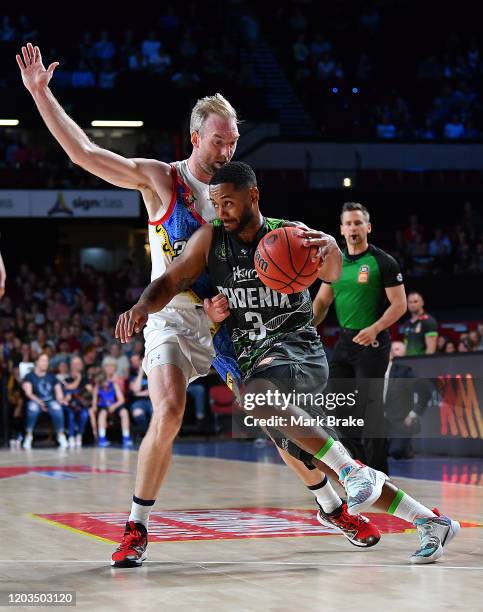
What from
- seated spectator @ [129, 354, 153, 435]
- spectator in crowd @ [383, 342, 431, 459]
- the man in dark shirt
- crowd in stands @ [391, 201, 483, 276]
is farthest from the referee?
crowd in stands @ [391, 201, 483, 276]

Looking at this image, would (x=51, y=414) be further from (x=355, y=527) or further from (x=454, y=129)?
(x=454, y=129)

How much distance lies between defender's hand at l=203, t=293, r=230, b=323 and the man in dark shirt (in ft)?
26.2

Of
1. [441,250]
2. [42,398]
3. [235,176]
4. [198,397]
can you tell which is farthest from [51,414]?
[235,176]

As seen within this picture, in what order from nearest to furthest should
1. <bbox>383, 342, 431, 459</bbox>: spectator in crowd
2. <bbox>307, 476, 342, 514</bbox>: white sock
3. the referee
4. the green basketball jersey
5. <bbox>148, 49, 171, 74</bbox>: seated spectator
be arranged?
the green basketball jersey < <bbox>307, 476, 342, 514</bbox>: white sock < the referee < <bbox>383, 342, 431, 459</bbox>: spectator in crowd < <bbox>148, 49, 171, 74</bbox>: seated spectator

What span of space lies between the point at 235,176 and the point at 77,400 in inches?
457

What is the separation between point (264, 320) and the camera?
4.68 meters

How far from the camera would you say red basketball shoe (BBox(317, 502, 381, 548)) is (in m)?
4.75

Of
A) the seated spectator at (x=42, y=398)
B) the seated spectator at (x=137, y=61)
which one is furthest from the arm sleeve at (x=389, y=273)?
the seated spectator at (x=137, y=61)

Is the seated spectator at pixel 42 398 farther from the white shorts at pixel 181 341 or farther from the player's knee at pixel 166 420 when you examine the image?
the player's knee at pixel 166 420

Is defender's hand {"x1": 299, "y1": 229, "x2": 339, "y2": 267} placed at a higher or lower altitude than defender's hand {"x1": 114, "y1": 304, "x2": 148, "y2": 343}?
higher

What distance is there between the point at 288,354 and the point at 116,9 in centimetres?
2306

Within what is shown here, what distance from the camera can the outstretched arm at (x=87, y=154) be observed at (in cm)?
485

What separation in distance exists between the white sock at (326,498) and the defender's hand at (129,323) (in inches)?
50.9

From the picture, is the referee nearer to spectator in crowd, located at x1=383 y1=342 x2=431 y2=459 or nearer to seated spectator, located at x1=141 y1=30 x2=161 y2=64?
spectator in crowd, located at x1=383 y1=342 x2=431 y2=459
